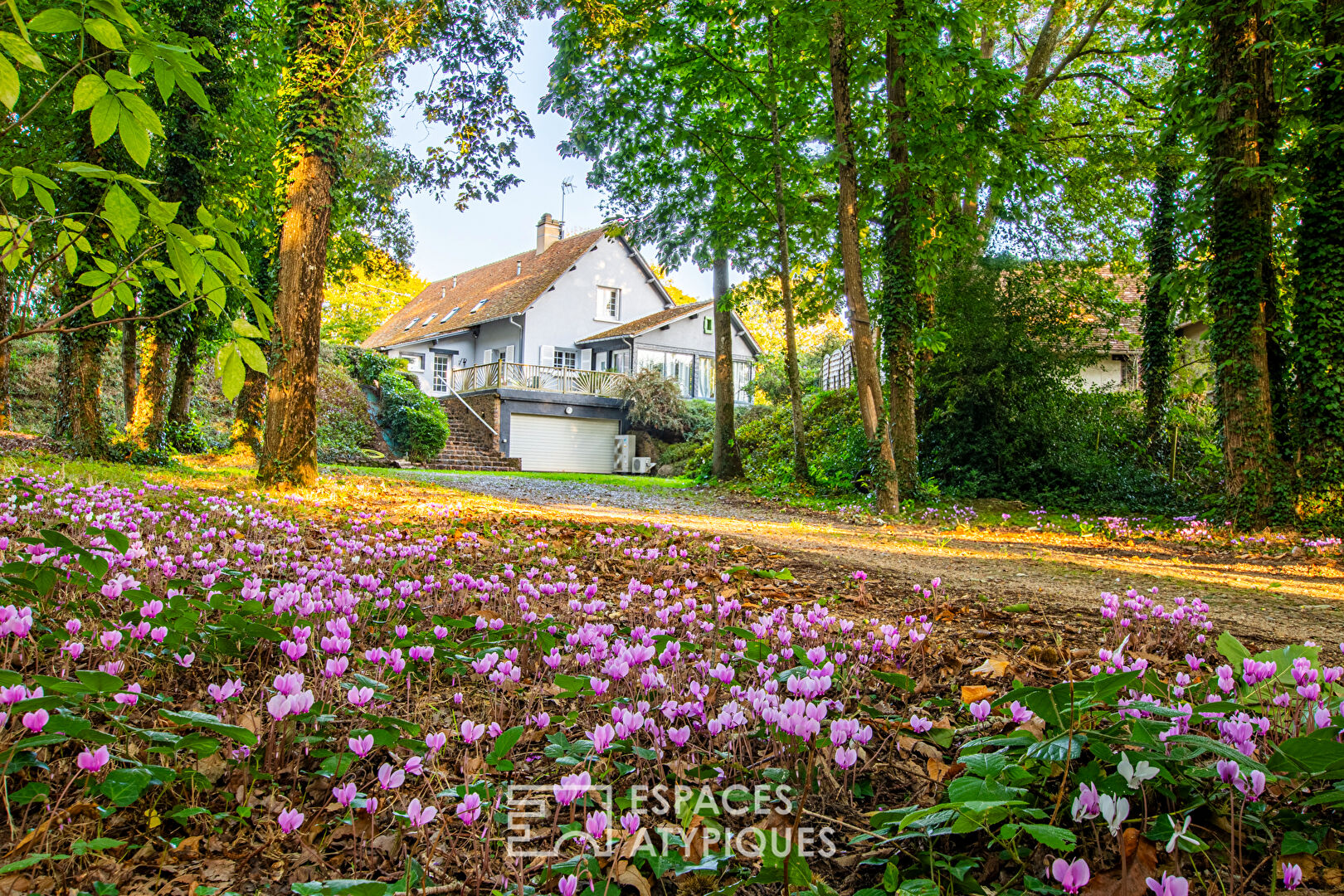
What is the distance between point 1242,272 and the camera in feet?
30.3

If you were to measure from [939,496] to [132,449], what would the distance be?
46.2ft

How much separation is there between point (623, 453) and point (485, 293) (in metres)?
14.0

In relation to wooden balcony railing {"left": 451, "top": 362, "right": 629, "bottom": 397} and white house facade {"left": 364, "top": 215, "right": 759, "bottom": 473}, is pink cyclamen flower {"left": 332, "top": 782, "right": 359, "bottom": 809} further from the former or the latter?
wooden balcony railing {"left": 451, "top": 362, "right": 629, "bottom": 397}

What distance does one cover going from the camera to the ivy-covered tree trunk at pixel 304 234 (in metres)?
8.70

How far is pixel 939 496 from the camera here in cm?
1293

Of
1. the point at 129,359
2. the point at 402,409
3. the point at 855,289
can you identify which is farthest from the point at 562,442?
the point at 855,289

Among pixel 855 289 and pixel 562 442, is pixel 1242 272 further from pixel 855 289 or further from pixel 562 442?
pixel 562 442

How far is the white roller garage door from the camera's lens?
3019 cm

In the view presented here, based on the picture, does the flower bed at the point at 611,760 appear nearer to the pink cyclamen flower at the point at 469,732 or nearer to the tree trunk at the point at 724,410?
the pink cyclamen flower at the point at 469,732

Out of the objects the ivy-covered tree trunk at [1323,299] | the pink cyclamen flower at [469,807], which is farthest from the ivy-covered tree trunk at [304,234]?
the ivy-covered tree trunk at [1323,299]

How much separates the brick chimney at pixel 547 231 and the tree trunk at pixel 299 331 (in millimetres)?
30621

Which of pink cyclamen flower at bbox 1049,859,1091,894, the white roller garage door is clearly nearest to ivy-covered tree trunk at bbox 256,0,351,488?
pink cyclamen flower at bbox 1049,859,1091,894

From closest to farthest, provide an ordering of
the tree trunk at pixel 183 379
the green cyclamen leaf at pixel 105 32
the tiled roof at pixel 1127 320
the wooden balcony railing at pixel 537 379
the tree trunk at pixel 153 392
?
1. the green cyclamen leaf at pixel 105 32
2. the tree trunk at pixel 153 392
3. the tree trunk at pixel 183 379
4. the tiled roof at pixel 1127 320
5. the wooden balcony railing at pixel 537 379

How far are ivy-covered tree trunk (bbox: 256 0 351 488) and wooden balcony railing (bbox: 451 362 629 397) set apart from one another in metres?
20.2
